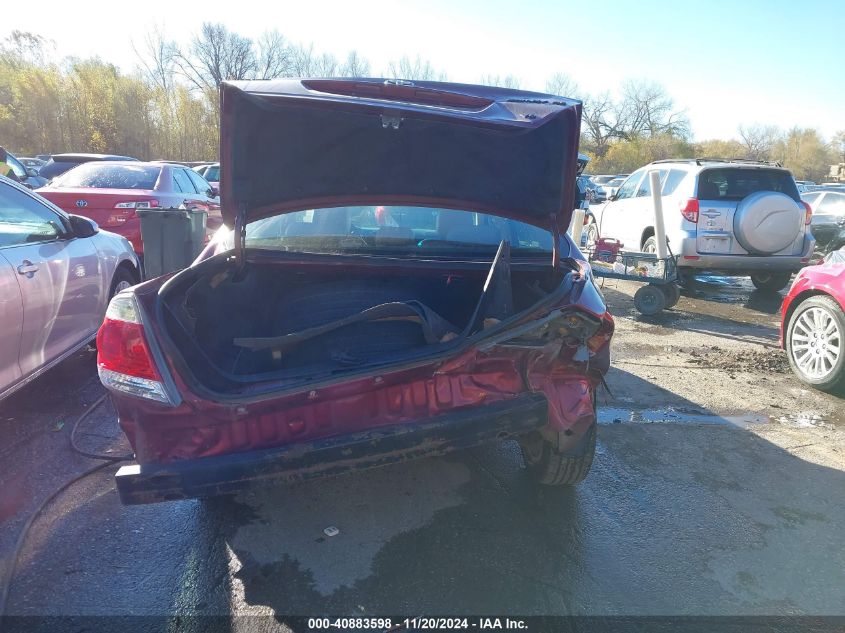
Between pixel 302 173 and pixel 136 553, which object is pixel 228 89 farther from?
pixel 136 553

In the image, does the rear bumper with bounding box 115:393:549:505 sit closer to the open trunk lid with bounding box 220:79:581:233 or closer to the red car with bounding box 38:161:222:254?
the open trunk lid with bounding box 220:79:581:233

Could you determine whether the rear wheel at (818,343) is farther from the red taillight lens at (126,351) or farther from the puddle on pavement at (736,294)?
the red taillight lens at (126,351)

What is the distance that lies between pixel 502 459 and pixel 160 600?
6.77 feet

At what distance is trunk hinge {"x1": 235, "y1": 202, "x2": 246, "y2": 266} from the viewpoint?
303 cm

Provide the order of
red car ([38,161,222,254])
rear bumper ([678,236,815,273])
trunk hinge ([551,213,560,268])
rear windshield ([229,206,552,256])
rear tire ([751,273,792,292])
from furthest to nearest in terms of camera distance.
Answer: rear tire ([751,273,792,292]) → rear bumper ([678,236,815,273]) → red car ([38,161,222,254]) → rear windshield ([229,206,552,256]) → trunk hinge ([551,213,560,268])

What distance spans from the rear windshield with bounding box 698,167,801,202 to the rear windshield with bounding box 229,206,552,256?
5942 mm

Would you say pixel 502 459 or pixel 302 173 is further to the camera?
pixel 502 459

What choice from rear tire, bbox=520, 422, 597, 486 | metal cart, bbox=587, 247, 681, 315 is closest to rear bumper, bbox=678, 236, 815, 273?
metal cart, bbox=587, 247, 681, 315

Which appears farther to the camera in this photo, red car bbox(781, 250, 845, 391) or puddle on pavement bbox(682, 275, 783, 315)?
puddle on pavement bbox(682, 275, 783, 315)

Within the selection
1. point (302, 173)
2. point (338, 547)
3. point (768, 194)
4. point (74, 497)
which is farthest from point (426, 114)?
point (768, 194)

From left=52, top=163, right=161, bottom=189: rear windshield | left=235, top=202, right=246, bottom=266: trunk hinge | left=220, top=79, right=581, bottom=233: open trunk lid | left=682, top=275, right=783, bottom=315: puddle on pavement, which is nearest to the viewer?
left=220, top=79, right=581, bottom=233: open trunk lid

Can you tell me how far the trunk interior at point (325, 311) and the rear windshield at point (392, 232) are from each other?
7.0 inches

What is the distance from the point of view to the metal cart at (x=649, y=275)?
7359 millimetres

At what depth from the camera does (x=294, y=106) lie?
2.68 m
